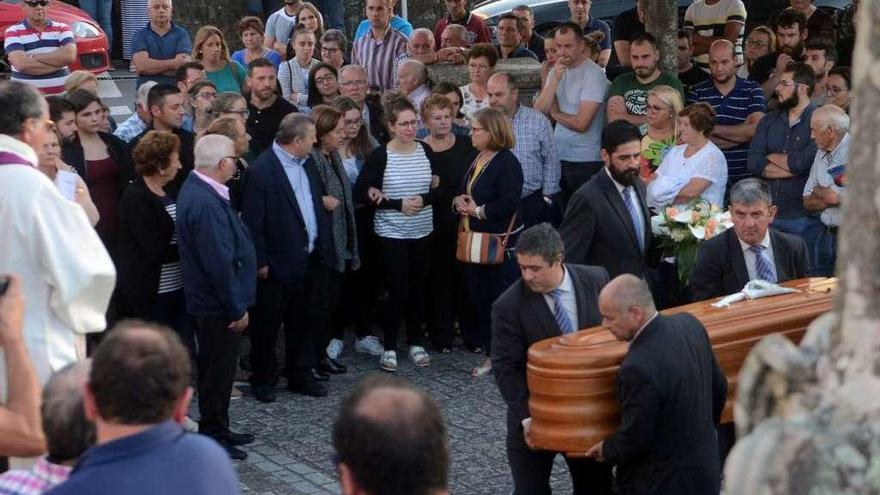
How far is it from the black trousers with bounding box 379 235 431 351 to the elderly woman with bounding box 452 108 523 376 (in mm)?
440

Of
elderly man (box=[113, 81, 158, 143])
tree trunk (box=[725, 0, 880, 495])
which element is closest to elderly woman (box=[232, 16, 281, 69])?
elderly man (box=[113, 81, 158, 143])

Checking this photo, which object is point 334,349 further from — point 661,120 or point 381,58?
point 381,58

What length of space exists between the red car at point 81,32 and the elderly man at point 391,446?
12.2 metres

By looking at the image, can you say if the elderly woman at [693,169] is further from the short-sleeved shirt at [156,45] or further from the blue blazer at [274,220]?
the short-sleeved shirt at [156,45]

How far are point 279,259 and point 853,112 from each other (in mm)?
7423

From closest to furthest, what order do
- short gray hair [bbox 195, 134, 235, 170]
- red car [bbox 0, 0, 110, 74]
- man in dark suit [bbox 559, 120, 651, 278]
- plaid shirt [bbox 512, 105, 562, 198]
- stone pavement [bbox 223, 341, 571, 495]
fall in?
stone pavement [bbox 223, 341, 571, 495] → short gray hair [bbox 195, 134, 235, 170] → man in dark suit [bbox 559, 120, 651, 278] → plaid shirt [bbox 512, 105, 562, 198] → red car [bbox 0, 0, 110, 74]

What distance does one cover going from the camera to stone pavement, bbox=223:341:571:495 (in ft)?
26.3

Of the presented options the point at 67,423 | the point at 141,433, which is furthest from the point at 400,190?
the point at 141,433

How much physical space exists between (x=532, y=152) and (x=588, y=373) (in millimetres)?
4659

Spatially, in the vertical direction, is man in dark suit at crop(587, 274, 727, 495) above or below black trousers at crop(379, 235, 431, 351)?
above

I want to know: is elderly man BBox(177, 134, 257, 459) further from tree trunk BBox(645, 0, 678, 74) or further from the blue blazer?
tree trunk BBox(645, 0, 678, 74)

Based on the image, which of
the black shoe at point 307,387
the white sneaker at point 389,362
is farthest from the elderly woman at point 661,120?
the black shoe at point 307,387

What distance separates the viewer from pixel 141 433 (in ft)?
11.0

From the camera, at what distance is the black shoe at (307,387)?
963 centimetres
